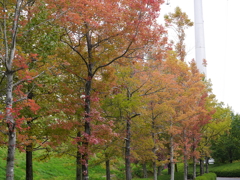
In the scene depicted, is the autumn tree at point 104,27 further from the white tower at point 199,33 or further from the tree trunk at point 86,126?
the white tower at point 199,33

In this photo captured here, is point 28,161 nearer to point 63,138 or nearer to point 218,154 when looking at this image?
point 63,138

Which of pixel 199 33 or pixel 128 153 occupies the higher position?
pixel 199 33

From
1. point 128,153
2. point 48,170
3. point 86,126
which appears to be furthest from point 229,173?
point 86,126

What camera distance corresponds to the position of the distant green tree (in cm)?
4115

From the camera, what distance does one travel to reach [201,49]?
34406 millimetres

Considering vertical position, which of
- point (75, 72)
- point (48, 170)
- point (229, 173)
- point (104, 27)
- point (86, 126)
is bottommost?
point (229, 173)

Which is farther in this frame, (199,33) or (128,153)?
(199,33)

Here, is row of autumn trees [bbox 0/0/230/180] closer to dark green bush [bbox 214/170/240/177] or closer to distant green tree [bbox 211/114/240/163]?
dark green bush [bbox 214/170/240/177]

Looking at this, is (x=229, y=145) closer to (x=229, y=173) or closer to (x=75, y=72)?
(x=229, y=173)

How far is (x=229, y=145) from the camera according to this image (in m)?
41.0

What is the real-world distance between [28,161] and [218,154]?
36901mm

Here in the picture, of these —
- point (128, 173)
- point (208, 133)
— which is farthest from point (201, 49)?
point (128, 173)

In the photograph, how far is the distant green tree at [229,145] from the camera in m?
41.2

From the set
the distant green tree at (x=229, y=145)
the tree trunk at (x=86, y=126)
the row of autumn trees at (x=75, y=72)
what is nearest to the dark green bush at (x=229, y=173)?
the distant green tree at (x=229, y=145)
